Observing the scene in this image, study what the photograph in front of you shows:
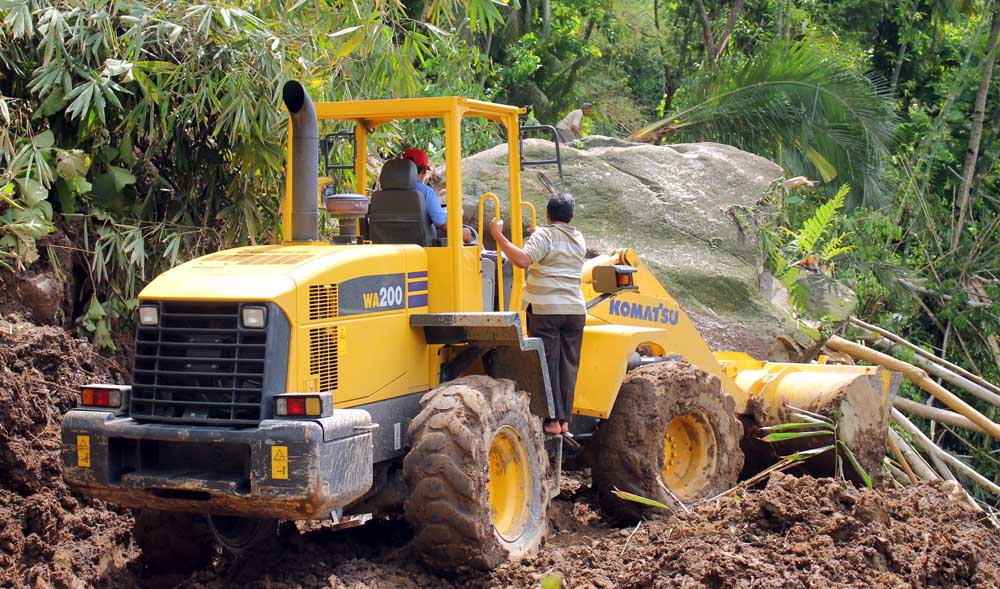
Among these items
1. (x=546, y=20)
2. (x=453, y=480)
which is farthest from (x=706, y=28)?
(x=453, y=480)

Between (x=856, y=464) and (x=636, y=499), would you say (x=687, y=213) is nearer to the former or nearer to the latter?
(x=856, y=464)

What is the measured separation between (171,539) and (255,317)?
4.91 feet

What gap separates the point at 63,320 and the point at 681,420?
14.8ft

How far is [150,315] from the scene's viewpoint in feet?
18.1

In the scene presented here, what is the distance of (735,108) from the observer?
15477mm

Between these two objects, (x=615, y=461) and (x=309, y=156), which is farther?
(x=615, y=461)

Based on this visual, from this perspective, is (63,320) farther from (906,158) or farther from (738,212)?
(906,158)

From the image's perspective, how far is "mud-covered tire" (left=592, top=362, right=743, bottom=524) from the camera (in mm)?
7402

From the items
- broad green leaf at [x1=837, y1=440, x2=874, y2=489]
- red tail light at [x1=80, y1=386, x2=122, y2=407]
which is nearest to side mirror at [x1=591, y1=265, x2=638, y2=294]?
broad green leaf at [x1=837, y1=440, x2=874, y2=489]

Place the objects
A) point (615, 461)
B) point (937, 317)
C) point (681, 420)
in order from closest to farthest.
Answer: point (615, 461)
point (681, 420)
point (937, 317)

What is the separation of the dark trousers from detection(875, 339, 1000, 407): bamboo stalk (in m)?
6.60

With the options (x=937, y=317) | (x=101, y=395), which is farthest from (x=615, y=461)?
(x=937, y=317)

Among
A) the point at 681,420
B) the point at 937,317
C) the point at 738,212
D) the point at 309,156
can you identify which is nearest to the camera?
the point at 309,156

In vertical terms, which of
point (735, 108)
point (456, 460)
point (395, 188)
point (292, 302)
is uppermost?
point (735, 108)
